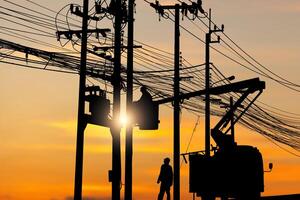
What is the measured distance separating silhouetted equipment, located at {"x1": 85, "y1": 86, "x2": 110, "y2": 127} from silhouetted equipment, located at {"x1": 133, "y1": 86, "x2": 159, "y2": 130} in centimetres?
974

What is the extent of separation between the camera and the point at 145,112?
21188 millimetres

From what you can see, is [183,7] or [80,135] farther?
[183,7]

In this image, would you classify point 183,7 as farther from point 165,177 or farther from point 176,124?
point 165,177

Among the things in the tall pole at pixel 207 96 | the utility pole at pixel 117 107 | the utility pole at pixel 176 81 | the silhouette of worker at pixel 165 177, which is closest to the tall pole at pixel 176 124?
the utility pole at pixel 176 81

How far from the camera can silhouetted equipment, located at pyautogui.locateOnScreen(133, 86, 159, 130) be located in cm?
2092

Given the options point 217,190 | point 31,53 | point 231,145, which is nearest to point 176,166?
point 231,145

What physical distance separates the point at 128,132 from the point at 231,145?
16.7ft

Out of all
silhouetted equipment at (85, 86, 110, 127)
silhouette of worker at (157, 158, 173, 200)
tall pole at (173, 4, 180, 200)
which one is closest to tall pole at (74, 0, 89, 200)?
silhouetted equipment at (85, 86, 110, 127)

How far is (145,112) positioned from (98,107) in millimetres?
10370

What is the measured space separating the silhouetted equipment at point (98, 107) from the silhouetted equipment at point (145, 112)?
974 centimetres

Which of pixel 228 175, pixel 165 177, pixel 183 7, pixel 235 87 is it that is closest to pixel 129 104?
pixel 235 87

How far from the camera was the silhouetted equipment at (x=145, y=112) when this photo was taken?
68.6 ft

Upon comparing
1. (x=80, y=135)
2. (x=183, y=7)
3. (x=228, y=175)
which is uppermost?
(x=183, y=7)

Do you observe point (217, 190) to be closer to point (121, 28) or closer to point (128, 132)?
point (128, 132)
